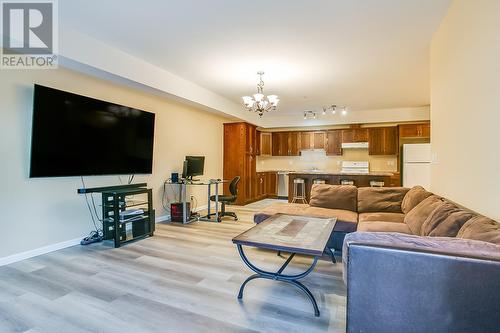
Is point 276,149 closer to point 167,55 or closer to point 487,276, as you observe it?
point 167,55

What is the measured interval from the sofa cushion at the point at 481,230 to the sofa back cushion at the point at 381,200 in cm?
218

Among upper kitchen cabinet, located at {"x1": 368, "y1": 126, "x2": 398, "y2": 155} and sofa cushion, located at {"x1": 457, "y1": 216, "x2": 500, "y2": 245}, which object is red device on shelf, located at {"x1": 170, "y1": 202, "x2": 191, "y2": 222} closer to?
sofa cushion, located at {"x1": 457, "y1": 216, "x2": 500, "y2": 245}

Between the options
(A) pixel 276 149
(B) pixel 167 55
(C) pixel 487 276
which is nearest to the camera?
(C) pixel 487 276

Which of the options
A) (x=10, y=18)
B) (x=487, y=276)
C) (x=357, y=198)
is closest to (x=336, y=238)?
(x=357, y=198)

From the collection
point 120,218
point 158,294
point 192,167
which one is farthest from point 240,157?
point 158,294

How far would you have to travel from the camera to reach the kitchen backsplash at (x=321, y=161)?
25.6ft

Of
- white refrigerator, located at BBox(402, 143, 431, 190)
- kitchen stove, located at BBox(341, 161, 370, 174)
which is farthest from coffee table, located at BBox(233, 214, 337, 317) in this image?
kitchen stove, located at BBox(341, 161, 370, 174)

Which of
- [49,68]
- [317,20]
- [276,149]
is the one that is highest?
[317,20]

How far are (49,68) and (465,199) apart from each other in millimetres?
5002

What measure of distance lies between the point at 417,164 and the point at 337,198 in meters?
3.60

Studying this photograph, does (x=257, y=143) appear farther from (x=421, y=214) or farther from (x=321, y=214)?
(x=421, y=214)

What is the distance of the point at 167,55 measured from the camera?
384cm

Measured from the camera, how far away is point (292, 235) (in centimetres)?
240

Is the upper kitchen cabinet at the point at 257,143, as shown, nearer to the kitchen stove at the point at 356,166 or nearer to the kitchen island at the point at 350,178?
the kitchen island at the point at 350,178
